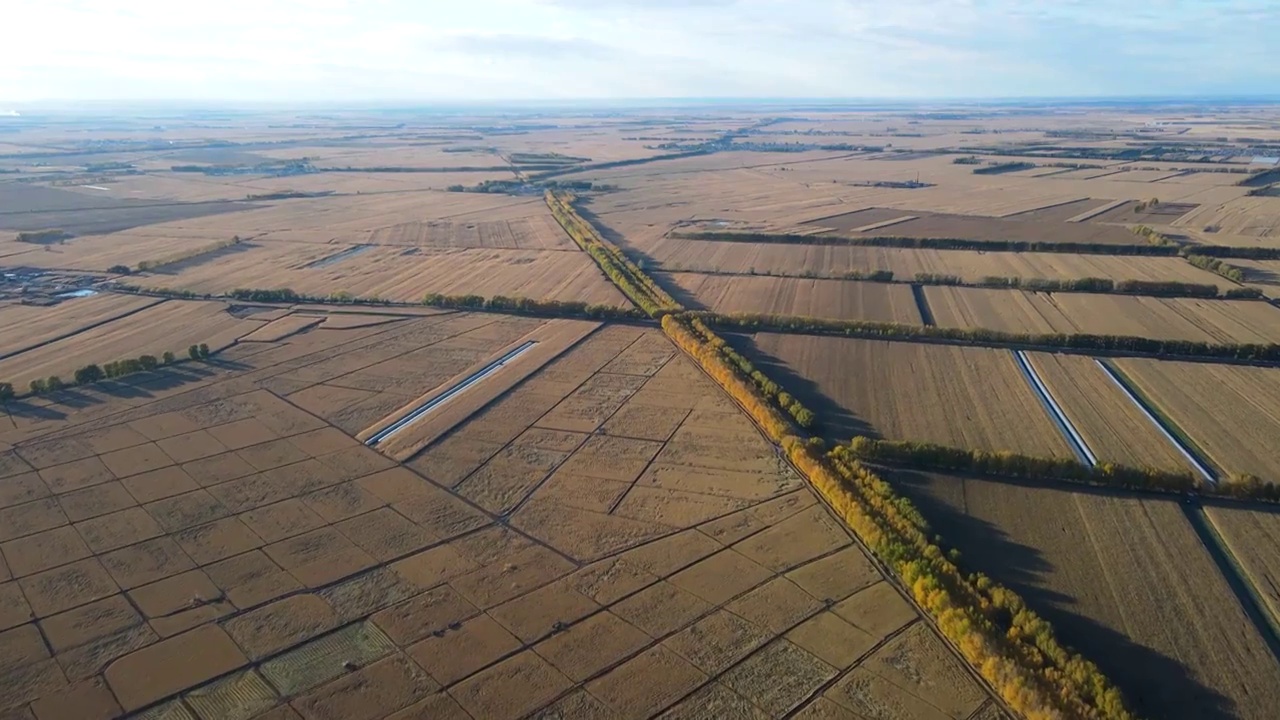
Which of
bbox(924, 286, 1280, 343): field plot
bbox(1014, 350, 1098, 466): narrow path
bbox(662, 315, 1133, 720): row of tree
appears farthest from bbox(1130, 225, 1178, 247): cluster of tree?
bbox(662, 315, 1133, 720): row of tree

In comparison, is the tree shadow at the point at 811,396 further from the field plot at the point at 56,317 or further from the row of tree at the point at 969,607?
the field plot at the point at 56,317

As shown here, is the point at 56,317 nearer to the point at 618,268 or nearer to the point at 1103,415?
the point at 618,268

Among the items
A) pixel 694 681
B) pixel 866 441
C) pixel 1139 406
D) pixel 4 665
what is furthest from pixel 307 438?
pixel 1139 406

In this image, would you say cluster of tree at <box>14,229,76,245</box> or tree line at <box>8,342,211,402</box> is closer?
tree line at <box>8,342,211,402</box>

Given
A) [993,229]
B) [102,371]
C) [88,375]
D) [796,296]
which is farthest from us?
[993,229]

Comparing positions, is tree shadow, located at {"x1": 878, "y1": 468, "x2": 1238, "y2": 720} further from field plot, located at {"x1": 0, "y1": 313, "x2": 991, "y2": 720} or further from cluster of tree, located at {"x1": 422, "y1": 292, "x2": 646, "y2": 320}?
cluster of tree, located at {"x1": 422, "y1": 292, "x2": 646, "y2": 320}

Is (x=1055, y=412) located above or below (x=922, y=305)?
below

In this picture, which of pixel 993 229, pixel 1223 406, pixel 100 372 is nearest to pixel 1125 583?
pixel 1223 406
